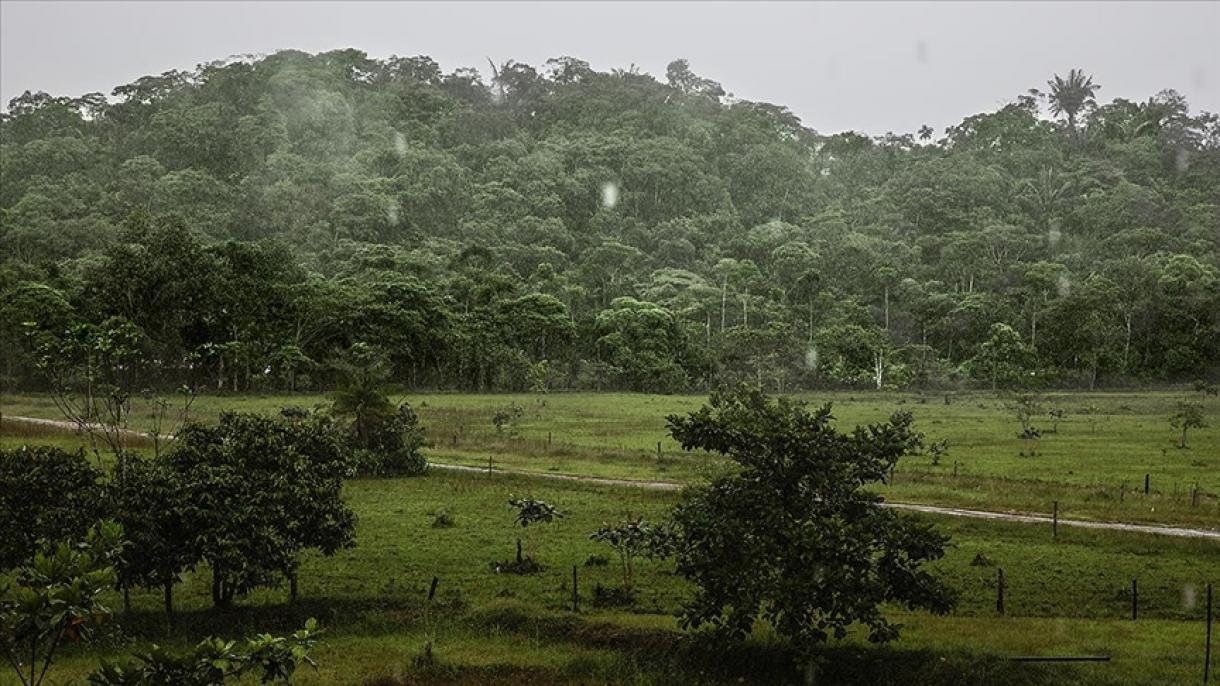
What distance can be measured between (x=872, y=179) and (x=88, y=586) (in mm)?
172871

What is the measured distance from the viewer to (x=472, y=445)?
5681cm

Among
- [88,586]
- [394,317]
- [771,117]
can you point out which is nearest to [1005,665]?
[88,586]

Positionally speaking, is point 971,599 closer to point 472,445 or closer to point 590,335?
point 472,445

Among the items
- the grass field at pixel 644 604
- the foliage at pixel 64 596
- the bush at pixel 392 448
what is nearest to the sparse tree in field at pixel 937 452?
the grass field at pixel 644 604

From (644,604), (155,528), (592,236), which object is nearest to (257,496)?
(155,528)

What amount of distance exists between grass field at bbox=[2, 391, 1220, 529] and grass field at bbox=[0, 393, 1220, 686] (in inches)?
14.4

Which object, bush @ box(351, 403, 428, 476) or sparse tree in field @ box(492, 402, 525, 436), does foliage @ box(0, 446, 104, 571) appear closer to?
bush @ box(351, 403, 428, 476)

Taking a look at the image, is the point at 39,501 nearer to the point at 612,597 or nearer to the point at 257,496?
the point at 257,496

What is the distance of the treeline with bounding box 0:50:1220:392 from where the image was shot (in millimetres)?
80125

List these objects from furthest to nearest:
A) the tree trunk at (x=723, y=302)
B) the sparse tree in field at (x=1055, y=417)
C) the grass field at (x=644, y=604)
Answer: the tree trunk at (x=723, y=302), the sparse tree in field at (x=1055, y=417), the grass field at (x=644, y=604)

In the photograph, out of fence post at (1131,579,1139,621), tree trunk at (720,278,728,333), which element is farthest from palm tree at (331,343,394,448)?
tree trunk at (720,278,728,333)

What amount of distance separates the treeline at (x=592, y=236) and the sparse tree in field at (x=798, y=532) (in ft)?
109

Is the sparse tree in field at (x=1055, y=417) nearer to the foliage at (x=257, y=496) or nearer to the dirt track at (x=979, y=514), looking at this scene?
the dirt track at (x=979, y=514)

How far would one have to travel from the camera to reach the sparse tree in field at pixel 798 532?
19.7 metres
